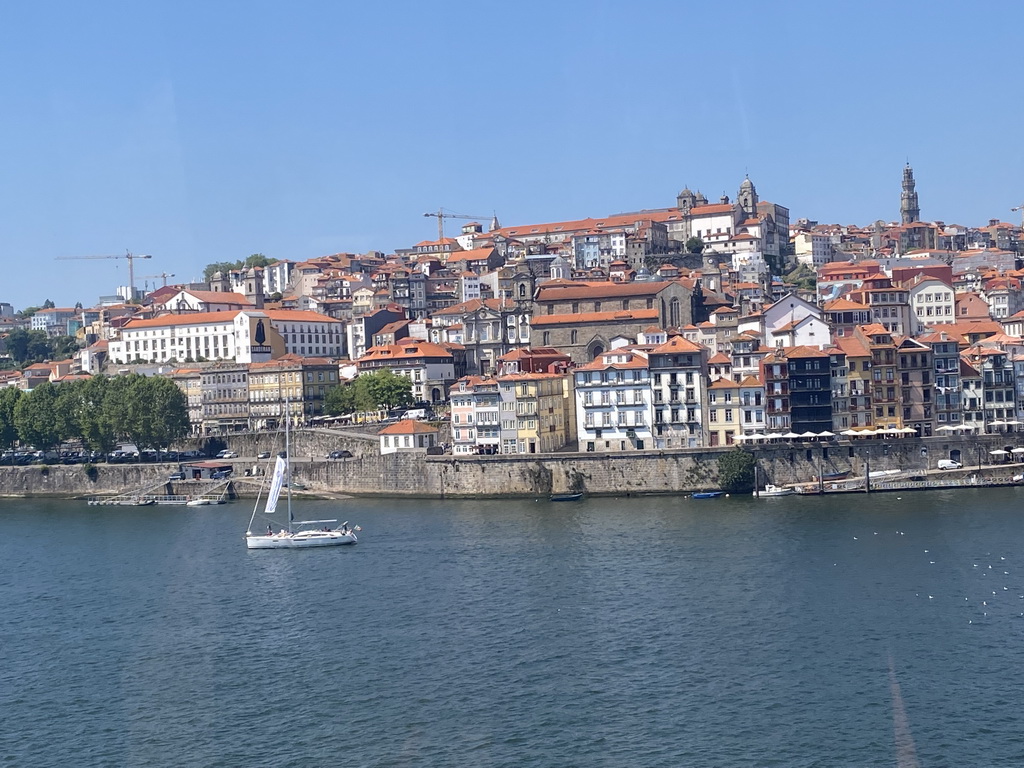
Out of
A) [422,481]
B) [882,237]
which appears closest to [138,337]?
[422,481]

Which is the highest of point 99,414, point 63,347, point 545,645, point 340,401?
point 63,347

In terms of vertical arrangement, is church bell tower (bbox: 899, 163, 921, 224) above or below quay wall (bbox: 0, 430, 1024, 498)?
above

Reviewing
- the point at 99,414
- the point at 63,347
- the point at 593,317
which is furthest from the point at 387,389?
the point at 63,347

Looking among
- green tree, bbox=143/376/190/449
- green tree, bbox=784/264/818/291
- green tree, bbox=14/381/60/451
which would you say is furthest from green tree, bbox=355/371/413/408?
green tree, bbox=784/264/818/291

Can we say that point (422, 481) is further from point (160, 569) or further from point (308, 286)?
point (308, 286)

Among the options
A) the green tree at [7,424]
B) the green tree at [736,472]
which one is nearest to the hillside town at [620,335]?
the green tree at [736,472]

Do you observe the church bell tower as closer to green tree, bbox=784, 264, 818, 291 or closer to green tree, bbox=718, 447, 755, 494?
green tree, bbox=784, 264, 818, 291

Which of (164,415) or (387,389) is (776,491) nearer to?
(387,389)
